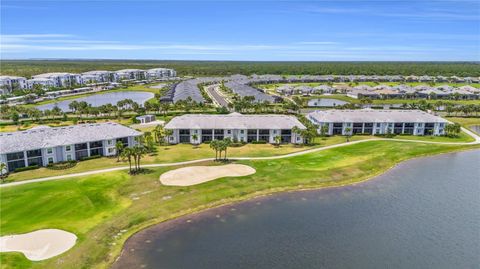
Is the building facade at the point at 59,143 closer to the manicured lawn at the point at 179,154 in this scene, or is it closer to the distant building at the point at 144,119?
the manicured lawn at the point at 179,154

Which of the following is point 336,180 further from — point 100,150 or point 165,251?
point 100,150

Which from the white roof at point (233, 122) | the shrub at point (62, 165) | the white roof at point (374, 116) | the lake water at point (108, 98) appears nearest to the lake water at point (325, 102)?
the white roof at point (374, 116)

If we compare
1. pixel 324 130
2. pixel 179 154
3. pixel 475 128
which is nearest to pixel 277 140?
pixel 324 130

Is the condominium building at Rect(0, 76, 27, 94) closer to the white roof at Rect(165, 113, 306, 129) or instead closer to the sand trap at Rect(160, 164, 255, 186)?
the white roof at Rect(165, 113, 306, 129)

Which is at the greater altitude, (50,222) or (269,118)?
(269,118)

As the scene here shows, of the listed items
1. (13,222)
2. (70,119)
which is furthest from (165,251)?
(70,119)

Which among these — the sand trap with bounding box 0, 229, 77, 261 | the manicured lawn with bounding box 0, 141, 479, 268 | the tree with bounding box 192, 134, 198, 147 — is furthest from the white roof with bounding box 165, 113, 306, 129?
the sand trap with bounding box 0, 229, 77, 261

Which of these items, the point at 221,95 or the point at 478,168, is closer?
the point at 478,168
